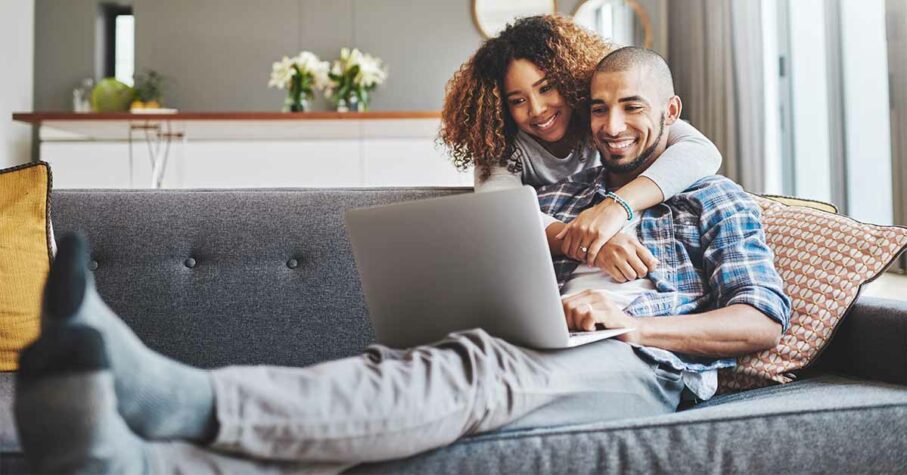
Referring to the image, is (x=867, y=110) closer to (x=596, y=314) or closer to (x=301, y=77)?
(x=596, y=314)

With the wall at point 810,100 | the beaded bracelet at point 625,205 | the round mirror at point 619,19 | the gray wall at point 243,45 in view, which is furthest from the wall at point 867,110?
the gray wall at point 243,45

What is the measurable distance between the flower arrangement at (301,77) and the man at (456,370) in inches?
130

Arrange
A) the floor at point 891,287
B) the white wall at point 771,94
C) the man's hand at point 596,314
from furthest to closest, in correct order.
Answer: the white wall at point 771,94 < the floor at point 891,287 < the man's hand at point 596,314

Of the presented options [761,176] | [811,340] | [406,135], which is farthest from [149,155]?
[811,340]

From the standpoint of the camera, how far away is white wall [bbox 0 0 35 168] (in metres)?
4.67

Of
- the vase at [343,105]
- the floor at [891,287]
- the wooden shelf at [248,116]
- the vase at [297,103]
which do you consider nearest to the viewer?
the floor at [891,287]

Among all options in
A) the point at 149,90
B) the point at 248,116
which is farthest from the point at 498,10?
the point at 149,90

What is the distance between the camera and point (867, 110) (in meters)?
2.61

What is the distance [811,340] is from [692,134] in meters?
0.47

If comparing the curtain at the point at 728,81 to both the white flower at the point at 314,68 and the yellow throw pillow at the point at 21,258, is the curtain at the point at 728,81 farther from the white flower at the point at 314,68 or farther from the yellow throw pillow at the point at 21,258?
the yellow throw pillow at the point at 21,258

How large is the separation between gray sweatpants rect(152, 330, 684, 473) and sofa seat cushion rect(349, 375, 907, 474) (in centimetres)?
4

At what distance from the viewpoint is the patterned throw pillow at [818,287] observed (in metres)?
1.37

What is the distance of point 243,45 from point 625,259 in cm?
428

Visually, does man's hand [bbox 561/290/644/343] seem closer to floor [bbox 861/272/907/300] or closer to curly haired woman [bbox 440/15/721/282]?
curly haired woman [bbox 440/15/721/282]
